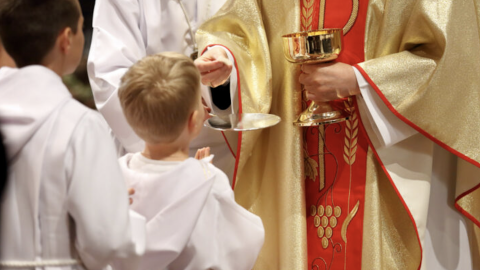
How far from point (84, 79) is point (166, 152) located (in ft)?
6.99

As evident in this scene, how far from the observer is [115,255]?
1.49m

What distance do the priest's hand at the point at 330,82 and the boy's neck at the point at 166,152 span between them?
85cm

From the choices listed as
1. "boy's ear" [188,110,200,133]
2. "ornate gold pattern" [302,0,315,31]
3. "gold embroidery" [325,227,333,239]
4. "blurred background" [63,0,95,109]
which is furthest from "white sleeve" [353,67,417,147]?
"blurred background" [63,0,95,109]

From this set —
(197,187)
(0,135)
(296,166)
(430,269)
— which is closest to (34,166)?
(0,135)

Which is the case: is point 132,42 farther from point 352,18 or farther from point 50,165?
point 50,165

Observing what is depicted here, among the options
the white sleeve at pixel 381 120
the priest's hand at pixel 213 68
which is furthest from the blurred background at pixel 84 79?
the white sleeve at pixel 381 120

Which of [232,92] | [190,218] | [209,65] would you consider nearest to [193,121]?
[190,218]

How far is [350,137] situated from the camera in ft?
8.55

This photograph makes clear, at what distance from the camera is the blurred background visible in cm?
359

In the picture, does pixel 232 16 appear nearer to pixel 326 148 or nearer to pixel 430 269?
pixel 326 148

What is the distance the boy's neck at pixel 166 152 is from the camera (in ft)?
5.75

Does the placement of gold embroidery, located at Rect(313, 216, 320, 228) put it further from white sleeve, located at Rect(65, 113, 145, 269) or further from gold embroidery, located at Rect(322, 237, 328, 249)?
white sleeve, located at Rect(65, 113, 145, 269)

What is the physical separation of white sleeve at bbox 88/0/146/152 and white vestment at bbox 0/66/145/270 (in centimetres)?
122

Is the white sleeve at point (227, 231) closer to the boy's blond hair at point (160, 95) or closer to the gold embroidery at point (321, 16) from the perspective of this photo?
the boy's blond hair at point (160, 95)
